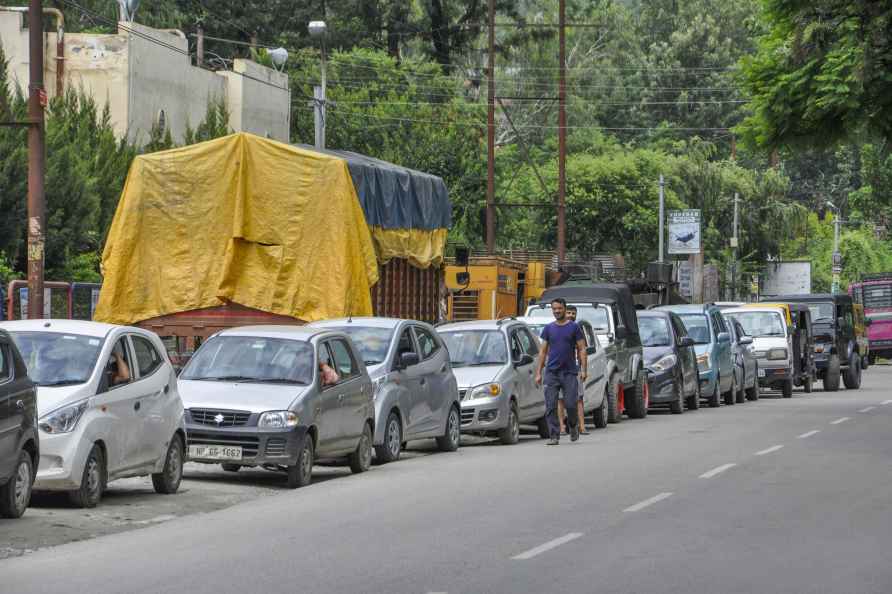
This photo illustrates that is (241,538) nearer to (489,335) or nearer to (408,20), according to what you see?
(489,335)

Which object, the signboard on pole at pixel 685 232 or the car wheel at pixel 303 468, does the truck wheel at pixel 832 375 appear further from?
the car wheel at pixel 303 468

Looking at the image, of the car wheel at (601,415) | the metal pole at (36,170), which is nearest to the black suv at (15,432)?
the metal pole at (36,170)

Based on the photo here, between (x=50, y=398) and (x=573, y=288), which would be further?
(x=573, y=288)

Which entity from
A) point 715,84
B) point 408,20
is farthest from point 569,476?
point 715,84

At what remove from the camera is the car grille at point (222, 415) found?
54.8 feet

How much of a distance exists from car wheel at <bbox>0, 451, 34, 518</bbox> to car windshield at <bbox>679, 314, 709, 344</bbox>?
888 inches

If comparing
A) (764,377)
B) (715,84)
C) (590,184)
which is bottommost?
(764,377)

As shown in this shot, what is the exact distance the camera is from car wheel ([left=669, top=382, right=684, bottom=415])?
104 ft

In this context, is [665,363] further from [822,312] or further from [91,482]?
[91,482]

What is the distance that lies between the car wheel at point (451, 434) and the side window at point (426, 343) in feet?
2.76

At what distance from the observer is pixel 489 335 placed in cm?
2381

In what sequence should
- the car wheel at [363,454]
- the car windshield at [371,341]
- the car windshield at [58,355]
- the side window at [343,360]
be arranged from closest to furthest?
1. the car windshield at [58,355]
2. the side window at [343,360]
3. the car wheel at [363,454]
4. the car windshield at [371,341]

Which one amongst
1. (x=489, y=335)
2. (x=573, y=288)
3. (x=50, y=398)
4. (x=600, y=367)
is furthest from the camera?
(x=573, y=288)

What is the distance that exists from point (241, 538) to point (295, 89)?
195 feet
